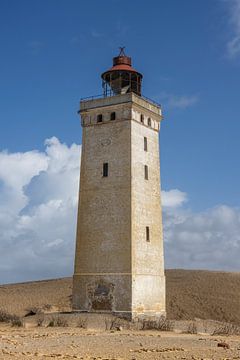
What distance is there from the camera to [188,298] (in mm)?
44000

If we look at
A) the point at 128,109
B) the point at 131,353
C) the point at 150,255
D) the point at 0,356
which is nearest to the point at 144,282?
the point at 150,255

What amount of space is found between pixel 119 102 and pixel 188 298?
18.4 m

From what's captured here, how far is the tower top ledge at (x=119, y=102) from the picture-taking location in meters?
34.7

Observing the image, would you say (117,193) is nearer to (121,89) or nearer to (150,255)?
(150,255)

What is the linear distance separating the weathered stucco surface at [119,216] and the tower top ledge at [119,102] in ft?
0.22

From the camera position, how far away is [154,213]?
114ft

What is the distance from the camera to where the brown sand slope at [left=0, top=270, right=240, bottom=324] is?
40500mm

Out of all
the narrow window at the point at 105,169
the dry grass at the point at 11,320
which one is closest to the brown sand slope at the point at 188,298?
the dry grass at the point at 11,320

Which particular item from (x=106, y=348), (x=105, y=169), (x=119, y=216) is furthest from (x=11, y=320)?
(x=106, y=348)

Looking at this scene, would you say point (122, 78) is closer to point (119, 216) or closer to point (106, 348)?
point (119, 216)

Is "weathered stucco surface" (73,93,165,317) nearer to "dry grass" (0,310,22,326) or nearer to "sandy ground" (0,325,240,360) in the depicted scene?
"dry grass" (0,310,22,326)

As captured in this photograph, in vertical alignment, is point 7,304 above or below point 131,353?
above

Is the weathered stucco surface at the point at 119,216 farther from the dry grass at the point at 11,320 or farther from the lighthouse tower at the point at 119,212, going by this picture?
the dry grass at the point at 11,320

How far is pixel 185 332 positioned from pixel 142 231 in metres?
7.66
